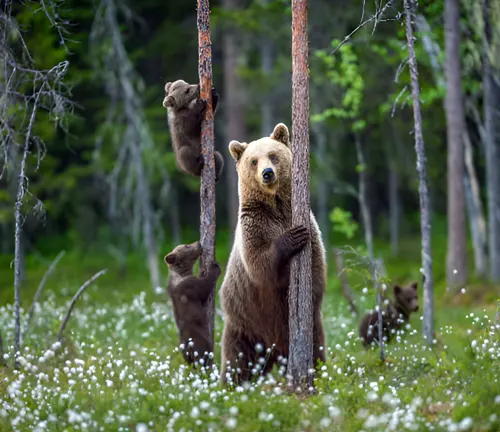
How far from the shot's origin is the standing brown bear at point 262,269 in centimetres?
792

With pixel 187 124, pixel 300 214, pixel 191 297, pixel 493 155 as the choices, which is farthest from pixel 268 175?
pixel 493 155

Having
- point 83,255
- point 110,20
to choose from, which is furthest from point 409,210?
point 110,20

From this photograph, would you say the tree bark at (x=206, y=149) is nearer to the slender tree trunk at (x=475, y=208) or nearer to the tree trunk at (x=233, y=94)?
the slender tree trunk at (x=475, y=208)

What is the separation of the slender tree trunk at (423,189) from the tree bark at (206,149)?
2491 mm

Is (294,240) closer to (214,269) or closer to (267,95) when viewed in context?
(214,269)

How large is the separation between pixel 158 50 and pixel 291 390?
20.8 m

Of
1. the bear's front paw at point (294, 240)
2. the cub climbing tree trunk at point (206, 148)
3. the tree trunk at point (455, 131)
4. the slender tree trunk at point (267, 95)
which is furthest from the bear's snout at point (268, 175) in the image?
the slender tree trunk at point (267, 95)

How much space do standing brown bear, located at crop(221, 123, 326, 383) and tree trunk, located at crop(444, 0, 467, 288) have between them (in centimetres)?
830

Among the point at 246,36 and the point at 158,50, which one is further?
the point at 158,50

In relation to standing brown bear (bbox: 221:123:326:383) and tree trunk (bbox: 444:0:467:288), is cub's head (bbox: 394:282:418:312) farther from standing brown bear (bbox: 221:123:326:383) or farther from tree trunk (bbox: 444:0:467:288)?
standing brown bear (bbox: 221:123:326:383)

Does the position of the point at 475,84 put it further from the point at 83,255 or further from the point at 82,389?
the point at 83,255

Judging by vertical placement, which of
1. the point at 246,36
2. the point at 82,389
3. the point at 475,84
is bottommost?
the point at 82,389

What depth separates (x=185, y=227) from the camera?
1353 inches

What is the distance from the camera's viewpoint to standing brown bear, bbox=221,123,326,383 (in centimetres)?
792
